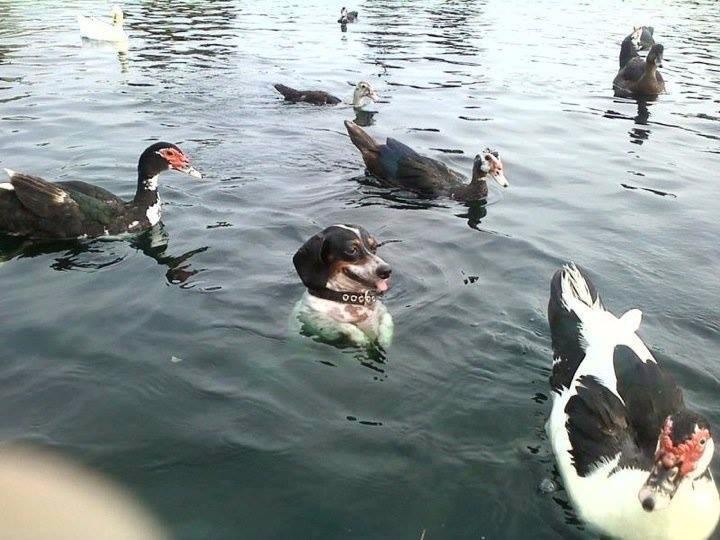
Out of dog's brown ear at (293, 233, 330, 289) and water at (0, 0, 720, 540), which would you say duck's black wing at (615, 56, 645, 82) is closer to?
water at (0, 0, 720, 540)

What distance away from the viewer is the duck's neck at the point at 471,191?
409 inches

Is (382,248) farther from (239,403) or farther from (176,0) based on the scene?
(176,0)

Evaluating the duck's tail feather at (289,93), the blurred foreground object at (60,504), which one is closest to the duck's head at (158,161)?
the blurred foreground object at (60,504)

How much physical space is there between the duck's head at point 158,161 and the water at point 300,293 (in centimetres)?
69

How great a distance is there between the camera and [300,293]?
23.6ft

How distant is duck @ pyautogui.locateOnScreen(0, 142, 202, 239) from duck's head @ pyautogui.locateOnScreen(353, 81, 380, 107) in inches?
304

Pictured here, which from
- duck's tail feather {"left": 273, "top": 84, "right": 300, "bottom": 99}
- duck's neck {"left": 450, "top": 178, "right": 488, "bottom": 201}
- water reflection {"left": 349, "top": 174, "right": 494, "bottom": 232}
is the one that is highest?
duck's tail feather {"left": 273, "top": 84, "right": 300, "bottom": 99}

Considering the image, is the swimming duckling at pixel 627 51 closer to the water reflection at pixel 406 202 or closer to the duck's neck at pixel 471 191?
the duck's neck at pixel 471 191

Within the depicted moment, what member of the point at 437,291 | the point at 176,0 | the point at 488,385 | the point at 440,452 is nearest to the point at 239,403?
the point at 440,452

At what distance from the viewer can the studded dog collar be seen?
6594 millimetres

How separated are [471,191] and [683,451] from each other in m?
A: 7.01

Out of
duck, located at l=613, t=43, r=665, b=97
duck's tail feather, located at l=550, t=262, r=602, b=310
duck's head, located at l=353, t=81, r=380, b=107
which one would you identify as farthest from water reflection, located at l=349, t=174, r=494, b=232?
duck, located at l=613, t=43, r=665, b=97

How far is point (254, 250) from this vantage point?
8.20 m

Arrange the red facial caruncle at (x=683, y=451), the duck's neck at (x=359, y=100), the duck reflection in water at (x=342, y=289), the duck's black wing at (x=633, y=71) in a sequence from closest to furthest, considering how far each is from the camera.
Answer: the red facial caruncle at (x=683, y=451)
the duck reflection in water at (x=342, y=289)
the duck's neck at (x=359, y=100)
the duck's black wing at (x=633, y=71)
